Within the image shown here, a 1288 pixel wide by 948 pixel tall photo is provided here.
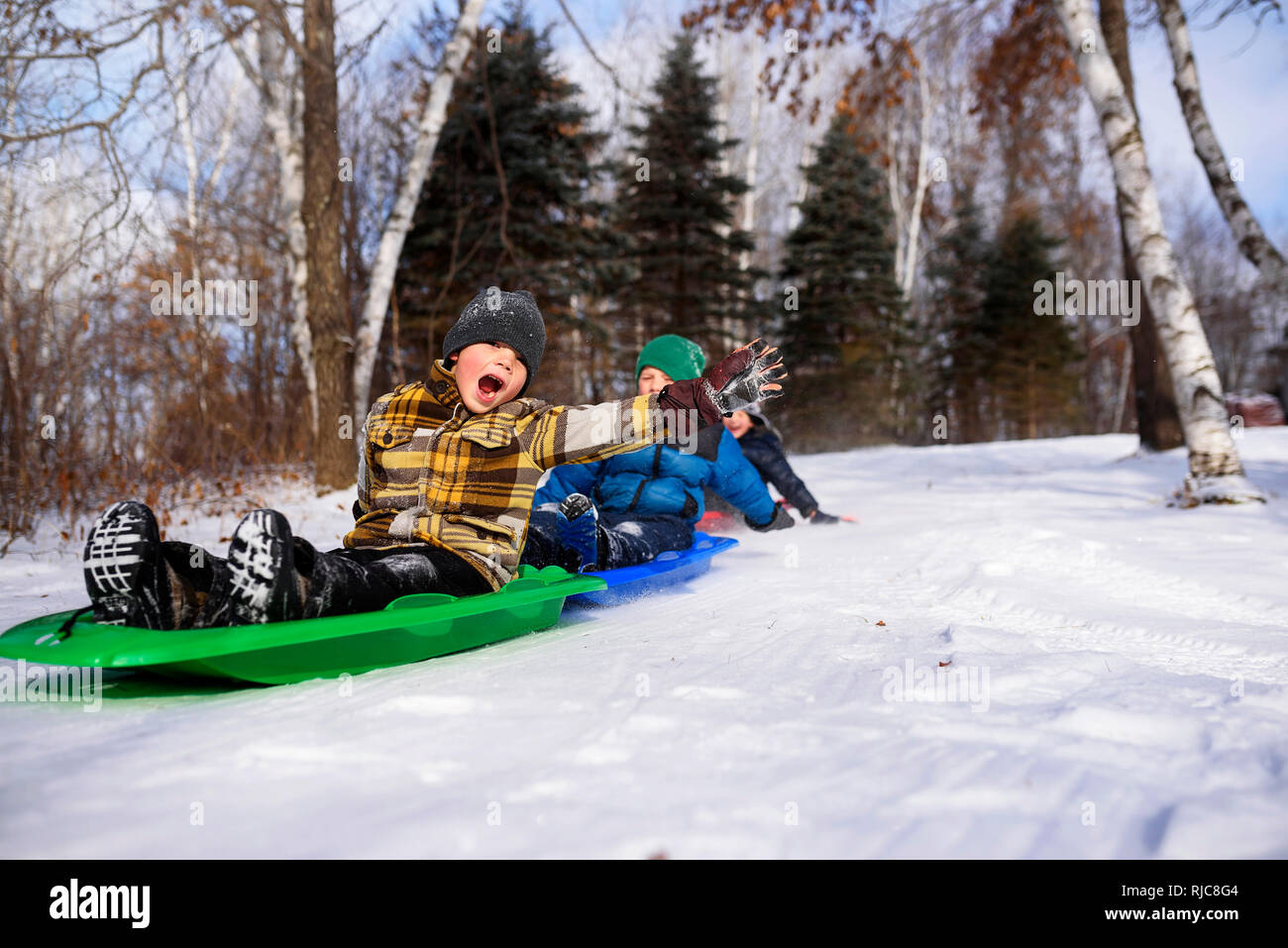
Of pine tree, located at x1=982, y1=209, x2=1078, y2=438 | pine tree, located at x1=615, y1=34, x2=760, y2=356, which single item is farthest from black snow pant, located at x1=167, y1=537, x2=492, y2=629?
pine tree, located at x1=982, y1=209, x2=1078, y2=438

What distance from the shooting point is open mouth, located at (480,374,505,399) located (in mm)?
2475

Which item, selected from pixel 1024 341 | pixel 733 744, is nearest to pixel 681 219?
pixel 1024 341

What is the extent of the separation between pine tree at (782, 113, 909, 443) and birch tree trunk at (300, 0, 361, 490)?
426 inches

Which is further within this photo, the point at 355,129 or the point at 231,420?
the point at 355,129

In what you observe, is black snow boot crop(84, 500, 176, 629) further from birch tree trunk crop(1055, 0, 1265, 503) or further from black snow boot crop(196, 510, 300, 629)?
birch tree trunk crop(1055, 0, 1265, 503)

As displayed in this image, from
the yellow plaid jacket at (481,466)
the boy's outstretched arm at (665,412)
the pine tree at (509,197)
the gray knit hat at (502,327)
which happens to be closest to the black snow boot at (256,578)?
the yellow plaid jacket at (481,466)

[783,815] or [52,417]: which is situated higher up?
[52,417]

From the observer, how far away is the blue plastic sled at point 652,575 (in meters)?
2.90

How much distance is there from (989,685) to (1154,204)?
4742 mm

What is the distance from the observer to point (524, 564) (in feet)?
8.50

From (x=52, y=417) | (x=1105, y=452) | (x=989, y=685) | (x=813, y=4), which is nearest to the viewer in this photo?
(x=989, y=685)

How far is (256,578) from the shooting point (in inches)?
67.7
